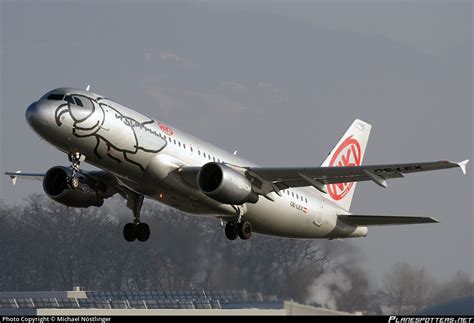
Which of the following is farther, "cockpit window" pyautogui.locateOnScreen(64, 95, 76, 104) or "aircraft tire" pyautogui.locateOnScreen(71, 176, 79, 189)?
"aircraft tire" pyautogui.locateOnScreen(71, 176, 79, 189)

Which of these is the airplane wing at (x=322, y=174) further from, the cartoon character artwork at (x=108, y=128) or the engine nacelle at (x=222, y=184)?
the cartoon character artwork at (x=108, y=128)

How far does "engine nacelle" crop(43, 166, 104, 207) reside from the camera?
45.0 m

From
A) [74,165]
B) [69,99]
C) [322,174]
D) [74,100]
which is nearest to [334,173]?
[322,174]

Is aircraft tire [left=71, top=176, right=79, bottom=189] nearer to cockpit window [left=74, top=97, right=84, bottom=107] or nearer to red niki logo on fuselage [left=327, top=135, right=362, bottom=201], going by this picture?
cockpit window [left=74, top=97, right=84, bottom=107]

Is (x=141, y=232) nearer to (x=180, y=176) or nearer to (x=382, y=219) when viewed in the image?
(x=180, y=176)

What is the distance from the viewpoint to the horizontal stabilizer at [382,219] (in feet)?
148

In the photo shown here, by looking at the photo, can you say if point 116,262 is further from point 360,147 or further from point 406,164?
point 406,164

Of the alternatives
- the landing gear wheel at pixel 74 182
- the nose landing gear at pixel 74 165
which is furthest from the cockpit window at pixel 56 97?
the landing gear wheel at pixel 74 182

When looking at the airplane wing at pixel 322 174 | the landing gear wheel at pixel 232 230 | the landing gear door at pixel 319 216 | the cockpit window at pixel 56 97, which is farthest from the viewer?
the landing gear door at pixel 319 216

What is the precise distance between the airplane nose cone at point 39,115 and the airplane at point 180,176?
0.11 feet

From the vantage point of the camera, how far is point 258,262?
5250 centimetres

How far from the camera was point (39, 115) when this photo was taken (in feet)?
130

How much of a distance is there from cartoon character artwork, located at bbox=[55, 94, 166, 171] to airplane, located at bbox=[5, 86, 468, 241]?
0.04 m

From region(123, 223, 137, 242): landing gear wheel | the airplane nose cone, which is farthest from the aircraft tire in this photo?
region(123, 223, 137, 242): landing gear wheel
